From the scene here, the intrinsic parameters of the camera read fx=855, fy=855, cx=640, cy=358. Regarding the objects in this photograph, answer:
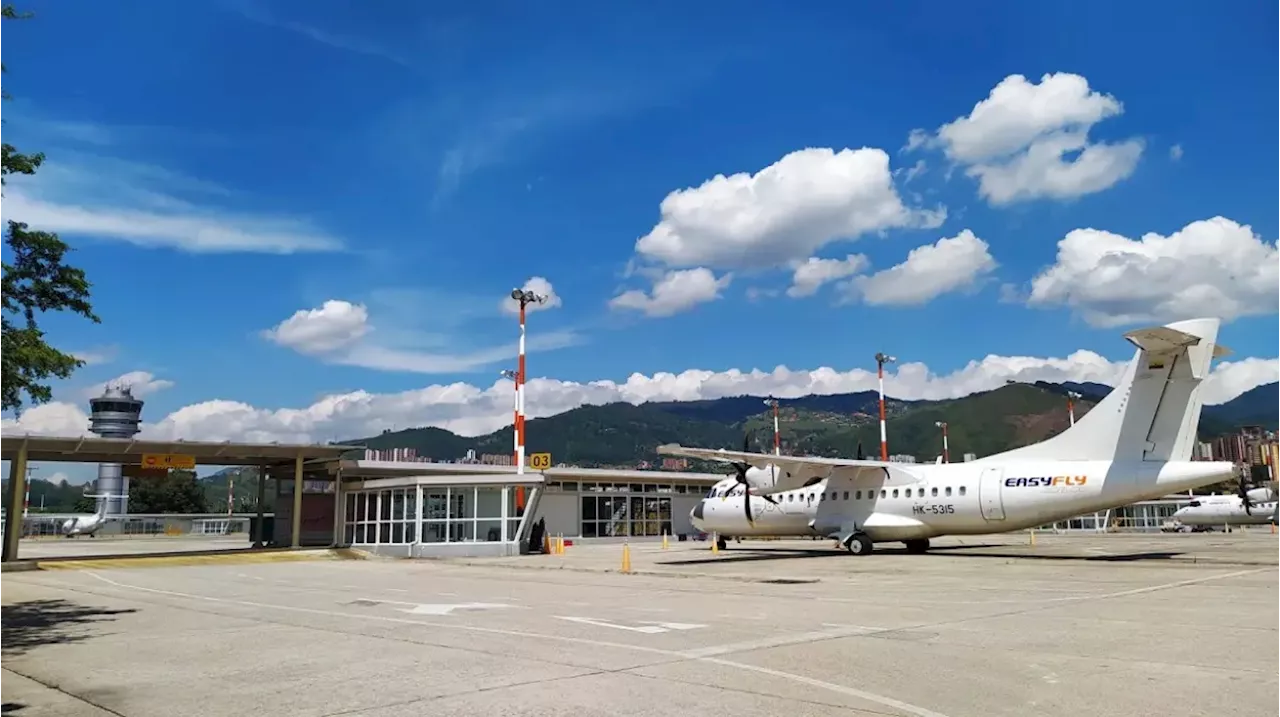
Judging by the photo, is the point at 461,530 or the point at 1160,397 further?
the point at 461,530

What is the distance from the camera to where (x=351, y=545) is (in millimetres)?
43906

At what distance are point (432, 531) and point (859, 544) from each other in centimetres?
1958

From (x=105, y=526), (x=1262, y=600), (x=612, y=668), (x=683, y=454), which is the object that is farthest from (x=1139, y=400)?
(x=105, y=526)

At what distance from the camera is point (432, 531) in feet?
132

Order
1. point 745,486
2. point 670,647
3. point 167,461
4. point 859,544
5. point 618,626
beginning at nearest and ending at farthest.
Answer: point 670,647 → point 618,626 → point 859,544 → point 745,486 → point 167,461

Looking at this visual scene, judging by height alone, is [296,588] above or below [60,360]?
below

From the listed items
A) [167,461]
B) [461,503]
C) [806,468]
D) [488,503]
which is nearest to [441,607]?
[806,468]

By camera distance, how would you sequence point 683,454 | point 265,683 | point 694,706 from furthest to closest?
point 683,454
point 265,683
point 694,706

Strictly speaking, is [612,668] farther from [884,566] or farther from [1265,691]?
[884,566]

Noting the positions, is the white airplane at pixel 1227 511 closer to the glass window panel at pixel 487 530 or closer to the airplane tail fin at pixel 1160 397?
the airplane tail fin at pixel 1160 397

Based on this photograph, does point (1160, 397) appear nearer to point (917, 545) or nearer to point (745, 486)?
point (917, 545)

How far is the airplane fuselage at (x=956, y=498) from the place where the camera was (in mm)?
25614

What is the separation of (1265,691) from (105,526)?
112904mm

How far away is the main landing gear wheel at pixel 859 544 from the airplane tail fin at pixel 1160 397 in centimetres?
968
